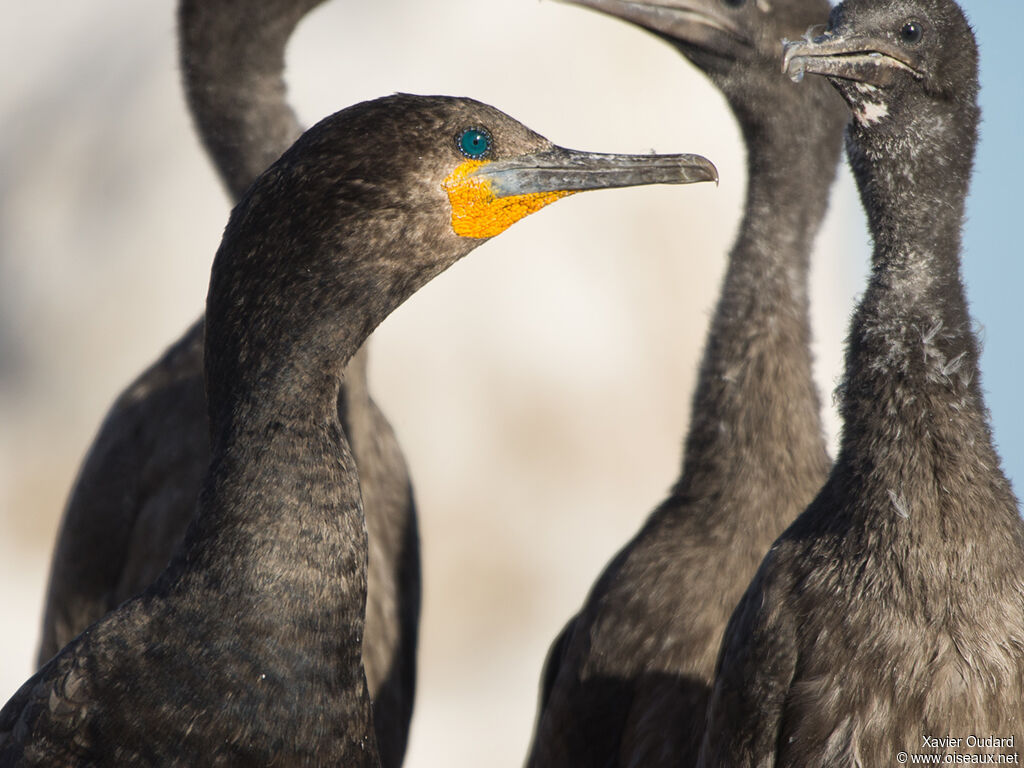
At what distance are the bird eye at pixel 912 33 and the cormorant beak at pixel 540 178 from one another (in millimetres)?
594

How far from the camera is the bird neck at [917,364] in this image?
3135 mm

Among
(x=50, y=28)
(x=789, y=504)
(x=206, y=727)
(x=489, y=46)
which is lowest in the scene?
(x=206, y=727)

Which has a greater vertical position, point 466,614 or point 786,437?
point 466,614

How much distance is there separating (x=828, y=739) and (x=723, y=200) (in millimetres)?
8195

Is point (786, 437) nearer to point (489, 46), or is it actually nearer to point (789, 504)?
point (789, 504)

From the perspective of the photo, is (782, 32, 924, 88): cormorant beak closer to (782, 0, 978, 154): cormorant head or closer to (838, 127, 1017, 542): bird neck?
(782, 0, 978, 154): cormorant head

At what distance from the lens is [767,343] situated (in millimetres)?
4203

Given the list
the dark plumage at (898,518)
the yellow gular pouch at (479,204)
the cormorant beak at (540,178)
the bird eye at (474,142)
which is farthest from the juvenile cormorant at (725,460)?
the bird eye at (474,142)

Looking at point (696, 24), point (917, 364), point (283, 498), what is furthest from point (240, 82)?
point (917, 364)

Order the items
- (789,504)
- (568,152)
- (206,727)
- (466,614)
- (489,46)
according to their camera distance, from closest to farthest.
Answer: (206,727), (568,152), (789,504), (466,614), (489,46)

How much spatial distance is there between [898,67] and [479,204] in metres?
1.08

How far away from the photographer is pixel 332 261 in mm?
2912

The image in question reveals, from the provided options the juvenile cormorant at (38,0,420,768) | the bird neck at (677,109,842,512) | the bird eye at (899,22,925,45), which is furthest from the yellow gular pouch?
the juvenile cormorant at (38,0,420,768)

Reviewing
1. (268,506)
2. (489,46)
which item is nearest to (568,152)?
(268,506)
